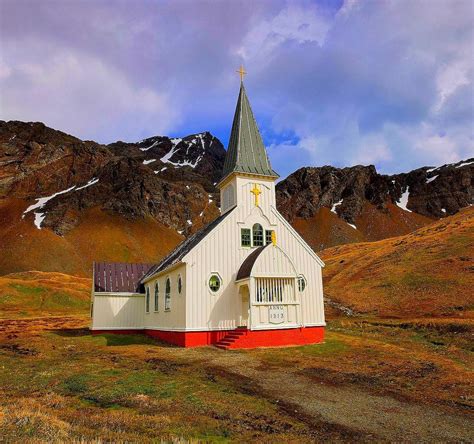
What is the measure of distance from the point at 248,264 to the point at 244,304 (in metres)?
2.59

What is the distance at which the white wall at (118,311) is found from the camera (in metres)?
31.8

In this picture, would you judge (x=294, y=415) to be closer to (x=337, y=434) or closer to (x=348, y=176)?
(x=337, y=434)

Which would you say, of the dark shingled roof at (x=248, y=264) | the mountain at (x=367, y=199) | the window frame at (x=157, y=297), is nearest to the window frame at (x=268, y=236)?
the dark shingled roof at (x=248, y=264)

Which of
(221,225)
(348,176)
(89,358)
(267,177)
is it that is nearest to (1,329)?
(89,358)

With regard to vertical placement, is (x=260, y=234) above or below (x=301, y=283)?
above

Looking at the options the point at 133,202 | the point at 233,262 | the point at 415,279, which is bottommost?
the point at 415,279

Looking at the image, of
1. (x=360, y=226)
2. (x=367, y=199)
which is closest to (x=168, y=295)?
(x=360, y=226)

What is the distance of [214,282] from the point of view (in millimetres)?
23859

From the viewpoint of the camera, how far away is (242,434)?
8367mm

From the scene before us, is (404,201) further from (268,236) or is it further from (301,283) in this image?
(268,236)

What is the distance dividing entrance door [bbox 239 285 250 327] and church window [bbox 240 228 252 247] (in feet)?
8.83

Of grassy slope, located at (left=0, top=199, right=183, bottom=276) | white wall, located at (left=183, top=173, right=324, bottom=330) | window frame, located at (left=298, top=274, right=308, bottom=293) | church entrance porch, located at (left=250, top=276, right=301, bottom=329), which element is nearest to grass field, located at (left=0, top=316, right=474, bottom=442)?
church entrance porch, located at (left=250, top=276, right=301, bottom=329)

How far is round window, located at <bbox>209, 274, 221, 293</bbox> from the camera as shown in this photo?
23.8 m

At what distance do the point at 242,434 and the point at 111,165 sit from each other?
152104 mm
